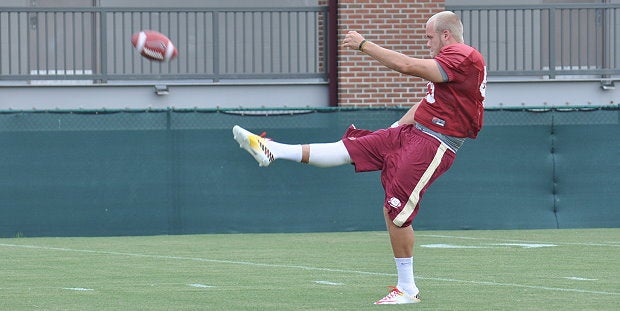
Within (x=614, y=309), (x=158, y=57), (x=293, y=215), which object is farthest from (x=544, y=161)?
(x=614, y=309)

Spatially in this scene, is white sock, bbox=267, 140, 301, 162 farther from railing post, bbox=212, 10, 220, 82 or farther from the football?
railing post, bbox=212, 10, 220, 82

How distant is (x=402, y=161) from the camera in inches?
345

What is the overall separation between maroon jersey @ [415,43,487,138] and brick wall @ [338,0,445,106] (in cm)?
1095

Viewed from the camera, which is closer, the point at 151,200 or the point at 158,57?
the point at 158,57

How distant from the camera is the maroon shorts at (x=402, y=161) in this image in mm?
8703

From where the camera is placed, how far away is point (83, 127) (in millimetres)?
16703

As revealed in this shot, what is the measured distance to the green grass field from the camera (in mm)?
9055

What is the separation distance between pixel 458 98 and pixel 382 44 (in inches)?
443

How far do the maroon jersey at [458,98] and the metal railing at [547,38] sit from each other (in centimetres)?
1227

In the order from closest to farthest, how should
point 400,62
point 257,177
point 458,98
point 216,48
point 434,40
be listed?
1. point 400,62
2. point 458,98
3. point 434,40
4. point 257,177
5. point 216,48

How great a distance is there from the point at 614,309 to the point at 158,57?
4826mm

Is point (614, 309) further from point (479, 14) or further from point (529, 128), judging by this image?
point (479, 14)

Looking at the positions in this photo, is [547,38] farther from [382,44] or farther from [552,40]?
[382,44]

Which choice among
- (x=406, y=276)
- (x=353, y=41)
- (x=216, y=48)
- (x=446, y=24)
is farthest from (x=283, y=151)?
(x=216, y=48)
